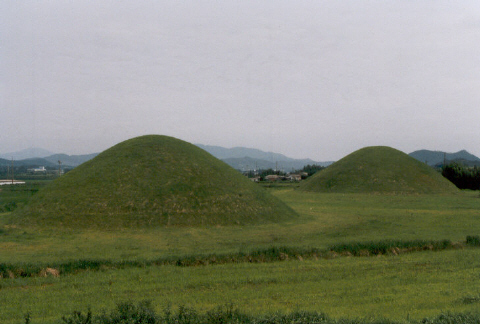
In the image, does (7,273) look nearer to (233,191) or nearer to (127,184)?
(127,184)

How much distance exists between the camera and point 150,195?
103 ft

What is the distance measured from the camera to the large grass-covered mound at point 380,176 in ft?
234

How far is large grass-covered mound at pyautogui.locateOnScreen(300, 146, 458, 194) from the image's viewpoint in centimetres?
7131

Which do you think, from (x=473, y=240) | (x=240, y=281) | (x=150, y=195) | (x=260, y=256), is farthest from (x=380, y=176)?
(x=240, y=281)

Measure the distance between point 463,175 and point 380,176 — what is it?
2903 centimetres

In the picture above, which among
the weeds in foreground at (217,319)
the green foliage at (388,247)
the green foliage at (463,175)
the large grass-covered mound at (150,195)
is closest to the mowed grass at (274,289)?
the weeds in foreground at (217,319)

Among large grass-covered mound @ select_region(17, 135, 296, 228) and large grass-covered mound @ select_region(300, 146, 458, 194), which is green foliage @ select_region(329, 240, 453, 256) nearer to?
large grass-covered mound @ select_region(17, 135, 296, 228)

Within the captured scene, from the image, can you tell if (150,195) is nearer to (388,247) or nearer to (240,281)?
(240,281)

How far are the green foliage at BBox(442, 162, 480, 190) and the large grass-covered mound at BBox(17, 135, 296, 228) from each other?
71404 millimetres

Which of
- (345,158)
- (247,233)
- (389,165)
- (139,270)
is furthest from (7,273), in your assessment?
(345,158)

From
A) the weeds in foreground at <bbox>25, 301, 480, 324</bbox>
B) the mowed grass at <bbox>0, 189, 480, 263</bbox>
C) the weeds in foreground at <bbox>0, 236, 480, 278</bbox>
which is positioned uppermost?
the weeds in foreground at <bbox>25, 301, 480, 324</bbox>

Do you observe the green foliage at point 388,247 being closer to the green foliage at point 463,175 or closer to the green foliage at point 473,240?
the green foliage at point 473,240

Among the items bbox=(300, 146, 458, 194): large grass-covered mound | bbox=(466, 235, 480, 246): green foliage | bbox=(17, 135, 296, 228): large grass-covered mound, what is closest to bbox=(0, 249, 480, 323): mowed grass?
bbox=(466, 235, 480, 246): green foliage

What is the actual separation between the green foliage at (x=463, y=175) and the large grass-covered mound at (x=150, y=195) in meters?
Answer: 71.4
